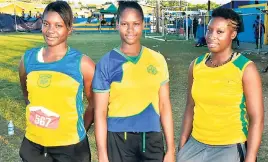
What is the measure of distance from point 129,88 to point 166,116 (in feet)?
1.34

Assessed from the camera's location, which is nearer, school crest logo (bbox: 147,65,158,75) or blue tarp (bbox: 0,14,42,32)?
school crest logo (bbox: 147,65,158,75)

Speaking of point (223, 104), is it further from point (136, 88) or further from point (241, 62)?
point (136, 88)

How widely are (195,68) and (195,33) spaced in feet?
112

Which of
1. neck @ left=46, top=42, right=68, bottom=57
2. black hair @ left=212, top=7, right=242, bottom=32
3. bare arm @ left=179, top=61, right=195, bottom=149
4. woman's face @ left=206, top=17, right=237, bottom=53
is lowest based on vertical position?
bare arm @ left=179, top=61, right=195, bottom=149

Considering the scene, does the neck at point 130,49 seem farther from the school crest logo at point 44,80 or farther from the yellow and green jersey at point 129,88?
the school crest logo at point 44,80

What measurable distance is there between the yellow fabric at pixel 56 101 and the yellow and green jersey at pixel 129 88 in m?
0.22

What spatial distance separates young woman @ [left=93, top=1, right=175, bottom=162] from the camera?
2.81 m

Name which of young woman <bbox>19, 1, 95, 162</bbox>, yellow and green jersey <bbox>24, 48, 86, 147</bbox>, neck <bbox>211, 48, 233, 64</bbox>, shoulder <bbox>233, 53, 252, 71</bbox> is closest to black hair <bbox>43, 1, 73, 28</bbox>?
young woman <bbox>19, 1, 95, 162</bbox>

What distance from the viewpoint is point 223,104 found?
2725 mm

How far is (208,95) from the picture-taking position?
277cm

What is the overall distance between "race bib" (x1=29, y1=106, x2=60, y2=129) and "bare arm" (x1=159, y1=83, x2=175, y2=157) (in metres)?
0.77

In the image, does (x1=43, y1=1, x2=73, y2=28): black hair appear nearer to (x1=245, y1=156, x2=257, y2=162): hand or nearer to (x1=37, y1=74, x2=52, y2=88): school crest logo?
(x1=37, y1=74, x2=52, y2=88): school crest logo

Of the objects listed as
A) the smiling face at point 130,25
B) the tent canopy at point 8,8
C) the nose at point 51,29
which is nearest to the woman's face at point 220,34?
the smiling face at point 130,25

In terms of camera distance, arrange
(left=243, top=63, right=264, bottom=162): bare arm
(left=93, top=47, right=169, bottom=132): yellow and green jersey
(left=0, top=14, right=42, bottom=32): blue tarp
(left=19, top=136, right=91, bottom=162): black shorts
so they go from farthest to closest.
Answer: (left=0, top=14, right=42, bottom=32): blue tarp → (left=19, top=136, right=91, bottom=162): black shorts → (left=93, top=47, right=169, bottom=132): yellow and green jersey → (left=243, top=63, right=264, bottom=162): bare arm
